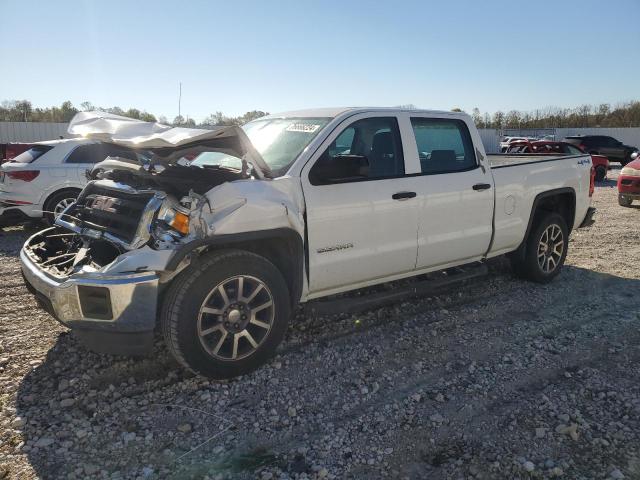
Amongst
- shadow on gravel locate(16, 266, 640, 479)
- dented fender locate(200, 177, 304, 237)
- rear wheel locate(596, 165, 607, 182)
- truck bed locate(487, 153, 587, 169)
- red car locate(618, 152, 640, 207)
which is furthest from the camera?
rear wheel locate(596, 165, 607, 182)

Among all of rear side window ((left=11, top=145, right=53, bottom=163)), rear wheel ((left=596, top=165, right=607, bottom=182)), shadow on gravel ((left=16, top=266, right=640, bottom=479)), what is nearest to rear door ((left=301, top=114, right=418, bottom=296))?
shadow on gravel ((left=16, top=266, right=640, bottom=479))

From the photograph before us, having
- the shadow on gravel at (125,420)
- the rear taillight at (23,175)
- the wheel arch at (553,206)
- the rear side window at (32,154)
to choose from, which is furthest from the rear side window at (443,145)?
the rear side window at (32,154)

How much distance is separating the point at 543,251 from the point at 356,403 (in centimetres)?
365

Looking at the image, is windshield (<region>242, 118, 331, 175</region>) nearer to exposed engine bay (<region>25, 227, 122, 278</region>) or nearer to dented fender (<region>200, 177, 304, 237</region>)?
dented fender (<region>200, 177, 304, 237</region>)

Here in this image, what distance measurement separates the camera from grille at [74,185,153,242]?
11.5 ft

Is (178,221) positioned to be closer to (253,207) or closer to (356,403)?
(253,207)

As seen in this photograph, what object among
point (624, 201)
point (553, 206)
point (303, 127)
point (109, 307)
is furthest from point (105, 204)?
point (624, 201)

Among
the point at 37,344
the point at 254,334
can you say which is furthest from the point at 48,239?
the point at 254,334

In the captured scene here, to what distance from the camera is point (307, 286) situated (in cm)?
392

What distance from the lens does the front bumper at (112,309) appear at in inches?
122

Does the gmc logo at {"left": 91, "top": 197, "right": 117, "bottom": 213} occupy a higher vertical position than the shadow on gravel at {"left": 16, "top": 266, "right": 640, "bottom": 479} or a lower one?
higher

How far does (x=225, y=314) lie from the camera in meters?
3.42

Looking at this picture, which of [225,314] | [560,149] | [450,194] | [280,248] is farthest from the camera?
[560,149]

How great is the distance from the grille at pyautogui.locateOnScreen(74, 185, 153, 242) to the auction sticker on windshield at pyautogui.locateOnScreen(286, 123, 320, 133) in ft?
4.56
